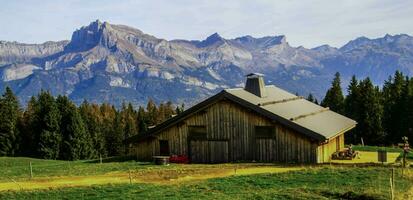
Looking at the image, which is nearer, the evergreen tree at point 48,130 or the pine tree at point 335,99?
the pine tree at point 335,99

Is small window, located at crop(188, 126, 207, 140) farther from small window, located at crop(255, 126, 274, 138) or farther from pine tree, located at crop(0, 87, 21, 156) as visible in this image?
pine tree, located at crop(0, 87, 21, 156)

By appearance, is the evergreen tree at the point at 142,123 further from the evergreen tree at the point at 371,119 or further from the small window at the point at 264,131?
the small window at the point at 264,131

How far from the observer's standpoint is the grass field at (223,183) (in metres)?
27.4

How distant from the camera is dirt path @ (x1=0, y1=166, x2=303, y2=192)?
3284 cm

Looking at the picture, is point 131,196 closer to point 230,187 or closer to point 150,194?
point 150,194

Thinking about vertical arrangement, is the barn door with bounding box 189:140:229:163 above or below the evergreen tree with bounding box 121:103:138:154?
below

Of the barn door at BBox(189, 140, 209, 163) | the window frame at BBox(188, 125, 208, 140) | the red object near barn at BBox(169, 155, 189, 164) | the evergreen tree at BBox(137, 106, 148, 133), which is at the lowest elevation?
the red object near barn at BBox(169, 155, 189, 164)

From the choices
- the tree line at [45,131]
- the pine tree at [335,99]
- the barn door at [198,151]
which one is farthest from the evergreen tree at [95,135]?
the barn door at [198,151]

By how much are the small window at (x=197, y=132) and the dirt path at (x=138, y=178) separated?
823cm

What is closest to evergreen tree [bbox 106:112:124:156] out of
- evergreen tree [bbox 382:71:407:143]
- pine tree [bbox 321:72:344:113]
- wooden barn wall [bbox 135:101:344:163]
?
pine tree [bbox 321:72:344:113]

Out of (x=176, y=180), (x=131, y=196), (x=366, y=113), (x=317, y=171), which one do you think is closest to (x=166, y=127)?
(x=176, y=180)

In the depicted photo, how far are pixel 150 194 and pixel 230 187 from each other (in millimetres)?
5025

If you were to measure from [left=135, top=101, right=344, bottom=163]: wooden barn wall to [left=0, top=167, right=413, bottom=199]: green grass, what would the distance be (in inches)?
357

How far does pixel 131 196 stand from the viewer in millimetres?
27453
